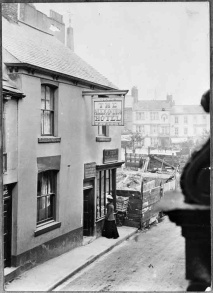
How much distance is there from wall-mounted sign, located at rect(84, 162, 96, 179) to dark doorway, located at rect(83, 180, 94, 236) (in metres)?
0.14

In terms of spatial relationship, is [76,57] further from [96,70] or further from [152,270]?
[152,270]

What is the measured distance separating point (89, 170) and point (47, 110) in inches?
56.7

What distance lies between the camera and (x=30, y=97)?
7020 mm

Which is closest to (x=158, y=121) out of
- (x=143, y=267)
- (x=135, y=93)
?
(x=135, y=93)

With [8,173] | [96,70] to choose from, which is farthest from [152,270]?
[96,70]

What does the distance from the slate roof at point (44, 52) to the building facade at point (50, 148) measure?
2 centimetres

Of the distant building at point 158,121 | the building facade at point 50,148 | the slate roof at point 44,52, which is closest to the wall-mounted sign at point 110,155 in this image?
the building facade at point 50,148

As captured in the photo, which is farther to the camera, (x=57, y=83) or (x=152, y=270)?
(x=57, y=83)

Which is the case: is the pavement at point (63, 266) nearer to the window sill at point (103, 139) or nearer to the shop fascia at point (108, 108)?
the window sill at point (103, 139)

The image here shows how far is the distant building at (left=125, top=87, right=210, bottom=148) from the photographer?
279 inches

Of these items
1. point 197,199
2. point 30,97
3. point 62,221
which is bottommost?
point 62,221

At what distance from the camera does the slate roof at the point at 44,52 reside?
693 cm

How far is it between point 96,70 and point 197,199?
9.64 feet

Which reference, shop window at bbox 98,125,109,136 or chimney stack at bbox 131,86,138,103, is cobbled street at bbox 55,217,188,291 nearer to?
shop window at bbox 98,125,109,136
